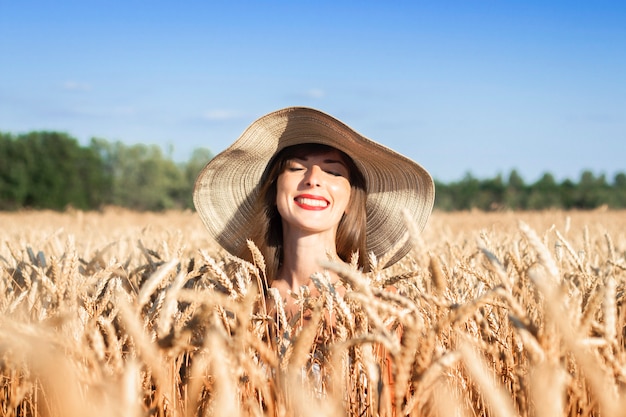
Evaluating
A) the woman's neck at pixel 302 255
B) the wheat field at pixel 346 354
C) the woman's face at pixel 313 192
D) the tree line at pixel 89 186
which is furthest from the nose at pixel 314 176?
the tree line at pixel 89 186

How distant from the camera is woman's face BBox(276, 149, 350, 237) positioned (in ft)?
8.18

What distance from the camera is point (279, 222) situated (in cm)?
292

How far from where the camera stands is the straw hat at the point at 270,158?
8.29ft

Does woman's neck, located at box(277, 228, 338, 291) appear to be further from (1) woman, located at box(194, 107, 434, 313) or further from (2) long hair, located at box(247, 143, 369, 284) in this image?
(2) long hair, located at box(247, 143, 369, 284)

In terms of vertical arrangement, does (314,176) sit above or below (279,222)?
above

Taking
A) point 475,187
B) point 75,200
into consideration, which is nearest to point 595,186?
point 475,187

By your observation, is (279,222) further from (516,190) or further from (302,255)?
(516,190)

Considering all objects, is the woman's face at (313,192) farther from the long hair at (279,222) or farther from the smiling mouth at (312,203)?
the long hair at (279,222)

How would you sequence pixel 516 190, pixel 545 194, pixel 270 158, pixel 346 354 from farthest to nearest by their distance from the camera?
pixel 516 190 → pixel 545 194 → pixel 270 158 → pixel 346 354

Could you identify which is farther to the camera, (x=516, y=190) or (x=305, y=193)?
(x=516, y=190)

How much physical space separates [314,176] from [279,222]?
1.61ft

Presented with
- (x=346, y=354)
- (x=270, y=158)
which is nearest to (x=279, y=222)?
(x=270, y=158)

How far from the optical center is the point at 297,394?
604 mm

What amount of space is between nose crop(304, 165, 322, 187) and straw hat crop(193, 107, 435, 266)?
13cm
